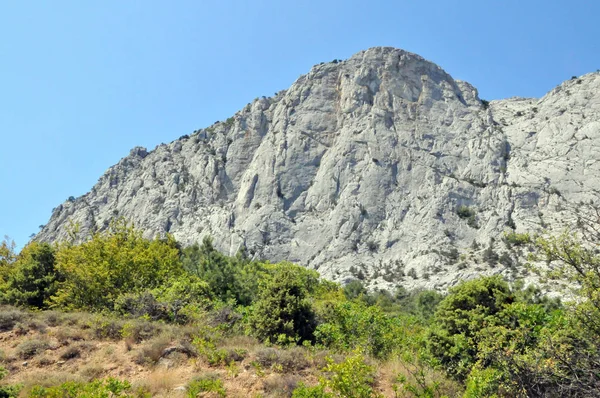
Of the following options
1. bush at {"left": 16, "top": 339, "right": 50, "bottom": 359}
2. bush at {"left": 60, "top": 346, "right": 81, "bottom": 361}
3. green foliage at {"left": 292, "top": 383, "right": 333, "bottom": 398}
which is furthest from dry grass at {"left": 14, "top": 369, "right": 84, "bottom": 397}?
green foliage at {"left": 292, "top": 383, "right": 333, "bottom": 398}

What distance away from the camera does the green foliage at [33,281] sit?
20875 mm

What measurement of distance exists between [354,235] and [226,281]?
42810mm

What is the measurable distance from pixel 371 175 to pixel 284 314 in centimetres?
6002

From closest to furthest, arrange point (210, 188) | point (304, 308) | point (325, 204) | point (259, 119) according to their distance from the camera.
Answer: point (304, 308)
point (325, 204)
point (210, 188)
point (259, 119)

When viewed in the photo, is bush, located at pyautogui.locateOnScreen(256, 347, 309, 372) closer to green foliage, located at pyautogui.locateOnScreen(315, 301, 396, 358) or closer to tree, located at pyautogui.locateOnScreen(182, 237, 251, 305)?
green foliage, located at pyautogui.locateOnScreen(315, 301, 396, 358)

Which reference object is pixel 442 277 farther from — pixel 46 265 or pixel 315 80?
pixel 315 80

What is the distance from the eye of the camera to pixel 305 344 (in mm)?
10961

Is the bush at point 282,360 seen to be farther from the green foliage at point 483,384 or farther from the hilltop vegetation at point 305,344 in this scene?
the green foliage at point 483,384

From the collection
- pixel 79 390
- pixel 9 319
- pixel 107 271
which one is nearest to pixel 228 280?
pixel 107 271

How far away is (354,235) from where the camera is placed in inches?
2518

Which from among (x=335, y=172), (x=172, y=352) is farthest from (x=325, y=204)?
(x=172, y=352)

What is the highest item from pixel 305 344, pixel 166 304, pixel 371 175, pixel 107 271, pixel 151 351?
pixel 371 175

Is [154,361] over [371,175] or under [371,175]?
under

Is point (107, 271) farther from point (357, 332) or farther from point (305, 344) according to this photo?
point (357, 332)
